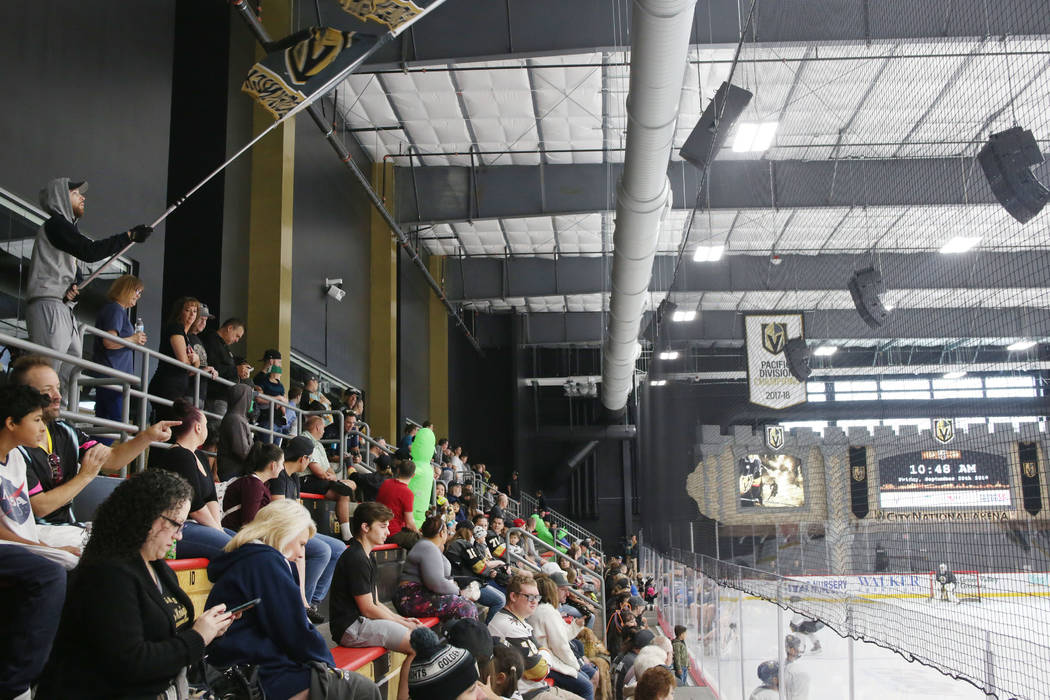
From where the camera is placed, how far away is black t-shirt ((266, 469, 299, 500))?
5.52 m

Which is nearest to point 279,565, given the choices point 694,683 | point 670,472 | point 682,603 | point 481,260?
point 694,683

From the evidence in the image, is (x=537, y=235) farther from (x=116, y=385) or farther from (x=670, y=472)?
(x=116, y=385)

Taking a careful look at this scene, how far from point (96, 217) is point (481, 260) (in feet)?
49.0

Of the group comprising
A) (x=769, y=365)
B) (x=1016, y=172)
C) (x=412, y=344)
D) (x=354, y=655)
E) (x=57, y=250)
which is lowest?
(x=354, y=655)

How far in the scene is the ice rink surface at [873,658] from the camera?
23.1 ft

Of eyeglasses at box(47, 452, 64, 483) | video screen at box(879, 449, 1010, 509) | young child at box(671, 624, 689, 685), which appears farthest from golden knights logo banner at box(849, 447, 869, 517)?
eyeglasses at box(47, 452, 64, 483)

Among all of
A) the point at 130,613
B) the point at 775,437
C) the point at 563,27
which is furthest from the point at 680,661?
the point at 130,613

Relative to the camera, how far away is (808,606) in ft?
32.7

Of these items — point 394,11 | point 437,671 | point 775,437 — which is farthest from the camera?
point 775,437

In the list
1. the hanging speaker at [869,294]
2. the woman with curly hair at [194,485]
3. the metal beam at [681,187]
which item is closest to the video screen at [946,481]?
the hanging speaker at [869,294]

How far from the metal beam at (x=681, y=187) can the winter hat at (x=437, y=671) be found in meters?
10.3

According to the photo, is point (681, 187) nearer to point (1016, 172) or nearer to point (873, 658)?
point (873, 658)

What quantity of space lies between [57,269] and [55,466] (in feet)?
7.04

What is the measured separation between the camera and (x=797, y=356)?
40.0ft
